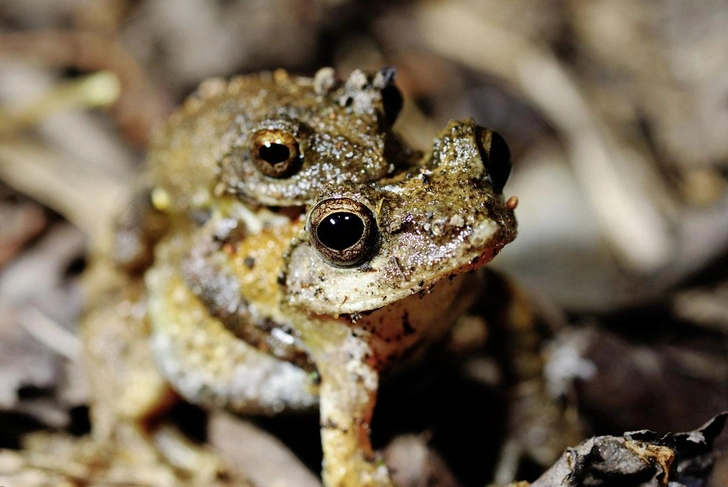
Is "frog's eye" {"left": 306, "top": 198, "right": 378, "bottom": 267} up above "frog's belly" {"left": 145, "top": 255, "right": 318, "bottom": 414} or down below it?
below

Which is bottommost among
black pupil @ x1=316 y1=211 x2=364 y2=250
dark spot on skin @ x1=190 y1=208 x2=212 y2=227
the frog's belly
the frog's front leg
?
the frog's front leg

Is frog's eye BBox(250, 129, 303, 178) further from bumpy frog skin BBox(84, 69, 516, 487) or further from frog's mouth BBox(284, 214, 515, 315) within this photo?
frog's mouth BBox(284, 214, 515, 315)

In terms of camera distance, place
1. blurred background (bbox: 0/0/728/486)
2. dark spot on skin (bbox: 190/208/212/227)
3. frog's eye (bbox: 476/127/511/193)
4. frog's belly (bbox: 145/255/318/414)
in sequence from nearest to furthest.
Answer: frog's eye (bbox: 476/127/511/193) < frog's belly (bbox: 145/255/318/414) < dark spot on skin (bbox: 190/208/212/227) < blurred background (bbox: 0/0/728/486)

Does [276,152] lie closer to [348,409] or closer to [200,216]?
[200,216]

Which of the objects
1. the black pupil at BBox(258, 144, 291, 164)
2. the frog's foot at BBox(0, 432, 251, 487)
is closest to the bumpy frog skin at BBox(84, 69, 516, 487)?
the black pupil at BBox(258, 144, 291, 164)

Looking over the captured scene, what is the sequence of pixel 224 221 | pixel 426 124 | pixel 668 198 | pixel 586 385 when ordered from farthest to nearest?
pixel 426 124, pixel 668 198, pixel 586 385, pixel 224 221

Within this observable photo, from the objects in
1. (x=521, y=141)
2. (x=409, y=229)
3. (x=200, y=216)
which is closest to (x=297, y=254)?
(x=409, y=229)

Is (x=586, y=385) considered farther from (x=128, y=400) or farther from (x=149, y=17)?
(x=149, y=17)

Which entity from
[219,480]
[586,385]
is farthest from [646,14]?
[219,480]

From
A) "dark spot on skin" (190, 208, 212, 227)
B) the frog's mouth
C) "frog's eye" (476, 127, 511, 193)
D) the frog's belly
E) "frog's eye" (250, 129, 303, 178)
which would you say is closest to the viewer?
the frog's mouth
